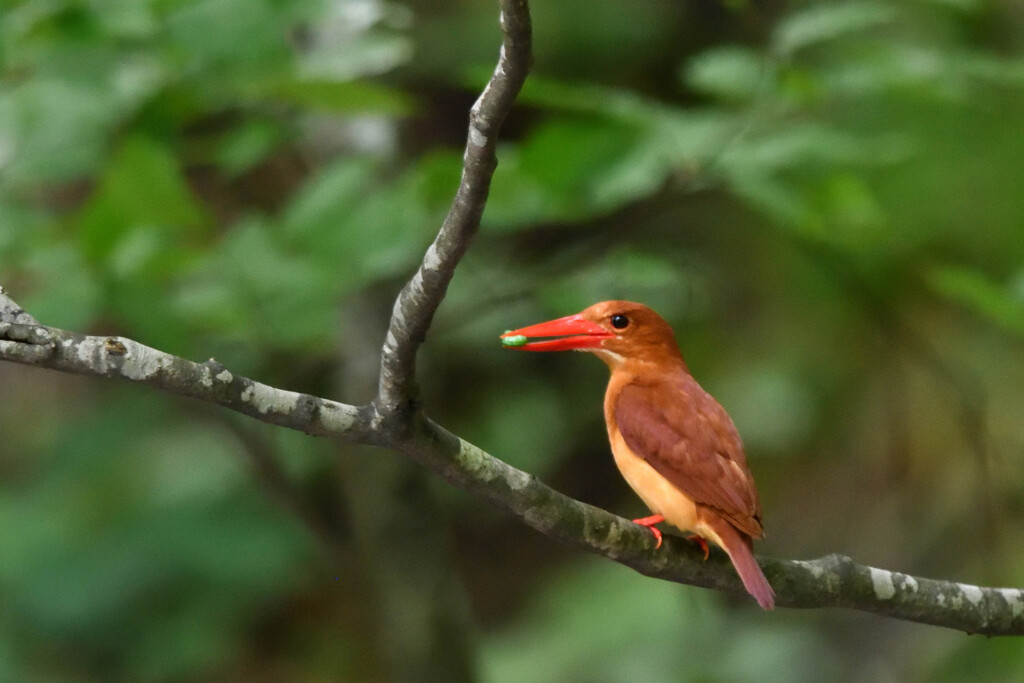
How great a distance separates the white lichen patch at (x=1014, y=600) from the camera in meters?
2.13

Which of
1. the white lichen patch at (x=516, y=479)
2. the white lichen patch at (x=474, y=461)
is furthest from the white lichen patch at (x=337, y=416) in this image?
the white lichen patch at (x=516, y=479)

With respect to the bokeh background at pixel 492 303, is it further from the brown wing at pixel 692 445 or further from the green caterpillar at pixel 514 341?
the green caterpillar at pixel 514 341

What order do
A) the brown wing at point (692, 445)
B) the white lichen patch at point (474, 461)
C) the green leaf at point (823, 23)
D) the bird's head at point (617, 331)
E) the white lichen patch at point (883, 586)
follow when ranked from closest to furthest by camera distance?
the white lichen patch at point (474, 461) < the white lichen patch at point (883, 586) < the brown wing at point (692, 445) < the green leaf at point (823, 23) < the bird's head at point (617, 331)

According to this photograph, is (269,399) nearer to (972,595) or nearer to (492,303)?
(972,595)

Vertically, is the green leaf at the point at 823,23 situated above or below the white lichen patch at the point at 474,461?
above

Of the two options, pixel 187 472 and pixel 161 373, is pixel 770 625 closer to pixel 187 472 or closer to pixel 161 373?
pixel 187 472

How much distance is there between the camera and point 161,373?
134 centimetres

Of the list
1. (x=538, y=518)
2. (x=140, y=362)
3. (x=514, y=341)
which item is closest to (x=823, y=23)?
(x=514, y=341)

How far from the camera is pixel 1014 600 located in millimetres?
2141

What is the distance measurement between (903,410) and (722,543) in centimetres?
317

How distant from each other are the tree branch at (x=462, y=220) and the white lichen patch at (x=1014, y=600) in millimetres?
1303

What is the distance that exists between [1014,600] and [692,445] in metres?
0.65

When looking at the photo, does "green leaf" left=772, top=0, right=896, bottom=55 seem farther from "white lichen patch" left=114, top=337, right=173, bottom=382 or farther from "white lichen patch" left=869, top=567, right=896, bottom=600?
"white lichen patch" left=114, top=337, right=173, bottom=382

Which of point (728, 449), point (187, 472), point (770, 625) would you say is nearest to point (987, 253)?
point (770, 625)
